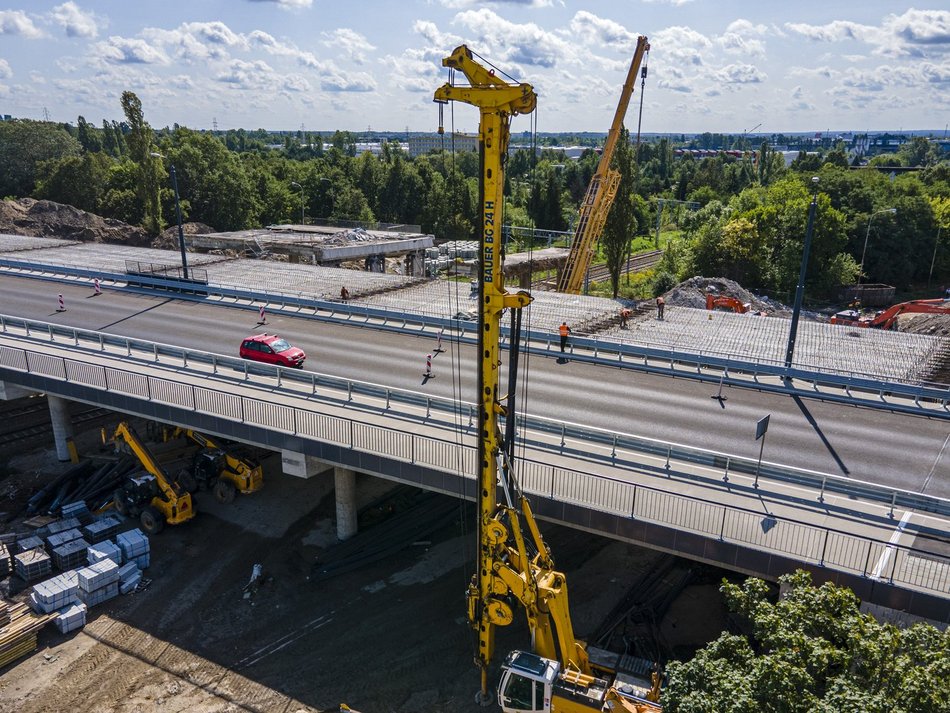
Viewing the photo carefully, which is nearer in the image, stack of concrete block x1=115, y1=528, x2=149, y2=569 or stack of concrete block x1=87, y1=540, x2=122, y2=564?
stack of concrete block x1=87, y1=540, x2=122, y2=564

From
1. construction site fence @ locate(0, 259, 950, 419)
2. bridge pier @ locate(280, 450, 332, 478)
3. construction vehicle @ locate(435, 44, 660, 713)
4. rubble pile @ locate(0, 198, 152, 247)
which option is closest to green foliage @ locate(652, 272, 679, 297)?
construction site fence @ locate(0, 259, 950, 419)

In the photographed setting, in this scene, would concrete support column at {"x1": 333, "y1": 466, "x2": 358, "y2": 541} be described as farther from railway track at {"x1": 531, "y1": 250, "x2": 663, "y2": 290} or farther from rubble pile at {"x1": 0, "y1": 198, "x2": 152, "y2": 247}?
rubble pile at {"x1": 0, "y1": 198, "x2": 152, "y2": 247}

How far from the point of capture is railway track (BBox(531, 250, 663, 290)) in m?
61.9

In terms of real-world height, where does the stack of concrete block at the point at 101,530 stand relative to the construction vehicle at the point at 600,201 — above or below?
below

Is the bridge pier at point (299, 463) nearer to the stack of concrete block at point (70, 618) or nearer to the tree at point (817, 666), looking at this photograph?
the stack of concrete block at point (70, 618)

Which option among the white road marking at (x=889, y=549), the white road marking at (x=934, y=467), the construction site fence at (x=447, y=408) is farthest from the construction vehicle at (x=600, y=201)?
the white road marking at (x=889, y=549)

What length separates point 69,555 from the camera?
825 inches

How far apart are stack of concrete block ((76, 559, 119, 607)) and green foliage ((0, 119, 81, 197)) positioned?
94560mm

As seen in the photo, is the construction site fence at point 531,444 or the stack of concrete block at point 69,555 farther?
the stack of concrete block at point 69,555

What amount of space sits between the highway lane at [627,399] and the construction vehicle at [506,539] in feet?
23.4

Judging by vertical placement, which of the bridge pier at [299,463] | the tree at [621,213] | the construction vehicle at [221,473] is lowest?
the construction vehicle at [221,473]

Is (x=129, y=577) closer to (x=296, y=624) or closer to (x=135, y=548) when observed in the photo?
(x=135, y=548)

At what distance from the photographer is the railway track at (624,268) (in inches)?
2438

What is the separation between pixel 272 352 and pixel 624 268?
2215 inches
